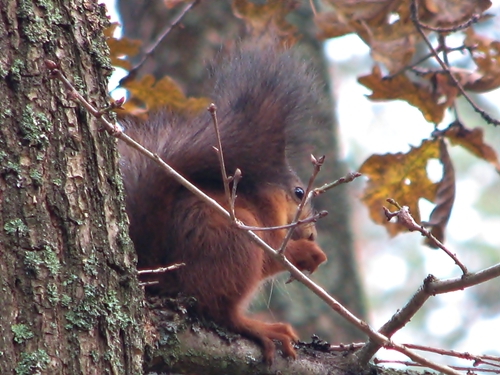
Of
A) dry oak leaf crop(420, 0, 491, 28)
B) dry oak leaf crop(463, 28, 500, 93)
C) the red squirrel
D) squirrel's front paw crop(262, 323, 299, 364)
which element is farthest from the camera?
dry oak leaf crop(463, 28, 500, 93)

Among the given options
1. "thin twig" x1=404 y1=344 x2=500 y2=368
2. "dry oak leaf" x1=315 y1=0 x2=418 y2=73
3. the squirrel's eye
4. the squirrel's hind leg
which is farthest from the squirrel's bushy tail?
"thin twig" x1=404 y1=344 x2=500 y2=368

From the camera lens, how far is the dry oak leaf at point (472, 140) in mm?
2385

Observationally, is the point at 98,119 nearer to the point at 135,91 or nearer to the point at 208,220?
the point at 208,220

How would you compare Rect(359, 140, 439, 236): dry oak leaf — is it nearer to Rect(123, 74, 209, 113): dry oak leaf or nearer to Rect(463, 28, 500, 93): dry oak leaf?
Rect(463, 28, 500, 93): dry oak leaf

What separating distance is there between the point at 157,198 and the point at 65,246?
2.50 ft

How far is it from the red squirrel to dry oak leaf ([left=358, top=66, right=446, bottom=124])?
240 millimetres

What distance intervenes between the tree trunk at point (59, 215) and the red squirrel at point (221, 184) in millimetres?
570

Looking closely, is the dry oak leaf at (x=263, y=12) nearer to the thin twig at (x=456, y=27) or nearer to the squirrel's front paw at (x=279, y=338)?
the thin twig at (x=456, y=27)

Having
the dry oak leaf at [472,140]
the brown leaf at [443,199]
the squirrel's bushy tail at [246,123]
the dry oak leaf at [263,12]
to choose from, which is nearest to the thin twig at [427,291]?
the brown leaf at [443,199]

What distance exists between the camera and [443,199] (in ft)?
7.66

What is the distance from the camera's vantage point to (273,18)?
2.67m

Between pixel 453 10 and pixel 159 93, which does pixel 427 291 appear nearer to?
pixel 453 10

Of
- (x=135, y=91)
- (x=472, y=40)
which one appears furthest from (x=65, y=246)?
(x=472, y=40)

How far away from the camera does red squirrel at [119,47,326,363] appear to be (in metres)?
2.02
